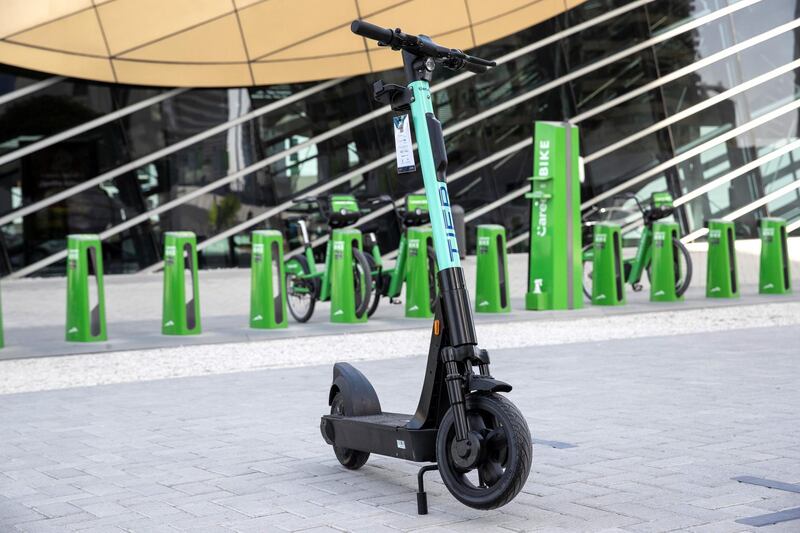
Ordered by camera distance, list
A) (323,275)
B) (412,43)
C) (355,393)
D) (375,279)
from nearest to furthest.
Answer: (412,43), (355,393), (323,275), (375,279)

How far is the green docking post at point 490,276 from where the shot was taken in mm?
12391

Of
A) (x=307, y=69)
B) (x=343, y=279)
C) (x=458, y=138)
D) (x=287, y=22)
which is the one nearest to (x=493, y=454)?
(x=343, y=279)

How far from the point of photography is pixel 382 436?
14.5ft

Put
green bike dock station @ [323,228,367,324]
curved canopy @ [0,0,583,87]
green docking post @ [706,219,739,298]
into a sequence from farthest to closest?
curved canopy @ [0,0,583,87]
green docking post @ [706,219,739,298]
green bike dock station @ [323,228,367,324]

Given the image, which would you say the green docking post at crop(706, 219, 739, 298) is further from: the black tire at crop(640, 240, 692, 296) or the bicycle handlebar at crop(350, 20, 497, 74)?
the bicycle handlebar at crop(350, 20, 497, 74)

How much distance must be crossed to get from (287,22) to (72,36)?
130 inches

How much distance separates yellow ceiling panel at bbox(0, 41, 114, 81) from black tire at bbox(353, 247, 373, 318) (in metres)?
6.29

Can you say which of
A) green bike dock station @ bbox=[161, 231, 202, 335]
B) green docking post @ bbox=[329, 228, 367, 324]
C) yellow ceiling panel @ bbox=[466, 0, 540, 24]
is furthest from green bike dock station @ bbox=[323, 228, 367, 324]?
yellow ceiling panel @ bbox=[466, 0, 540, 24]

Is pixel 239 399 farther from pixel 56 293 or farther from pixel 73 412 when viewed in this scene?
pixel 56 293

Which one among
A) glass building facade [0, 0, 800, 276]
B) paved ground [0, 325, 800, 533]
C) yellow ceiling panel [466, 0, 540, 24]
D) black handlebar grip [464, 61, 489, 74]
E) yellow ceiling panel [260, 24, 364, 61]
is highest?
yellow ceiling panel [466, 0, 540, 24]

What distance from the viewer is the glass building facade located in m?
15.8

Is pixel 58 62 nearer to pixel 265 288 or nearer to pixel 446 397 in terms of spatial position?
pixel 265 288

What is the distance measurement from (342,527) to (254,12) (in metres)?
14.0

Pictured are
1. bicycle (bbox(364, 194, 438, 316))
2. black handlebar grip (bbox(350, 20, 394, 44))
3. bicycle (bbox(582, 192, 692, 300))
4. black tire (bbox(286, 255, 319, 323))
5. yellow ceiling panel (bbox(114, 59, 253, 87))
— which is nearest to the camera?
black handlebar grip (bbox(350, 20, 394, 44))
